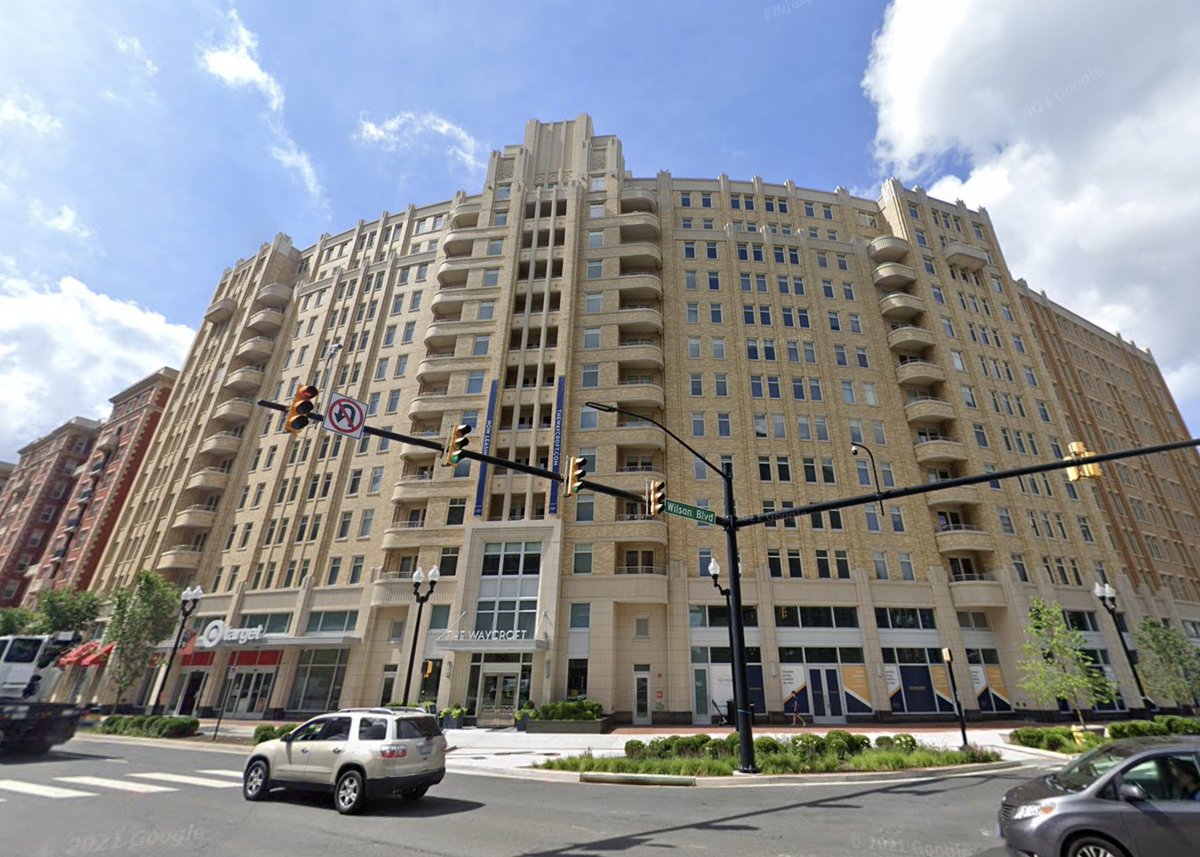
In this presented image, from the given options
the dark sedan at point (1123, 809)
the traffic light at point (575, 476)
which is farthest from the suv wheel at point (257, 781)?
the dark sedan at point (1123, 809)

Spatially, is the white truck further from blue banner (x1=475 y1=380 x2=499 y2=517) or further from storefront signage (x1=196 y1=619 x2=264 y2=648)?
blue banner (x1=475 y1=380 x2=499 y2=517)

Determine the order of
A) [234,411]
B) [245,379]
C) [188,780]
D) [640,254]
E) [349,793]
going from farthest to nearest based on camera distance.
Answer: [245,379] < [234,411] < [640,254] < [188,780] < [349,793]

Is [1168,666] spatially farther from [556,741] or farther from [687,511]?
[687,511]

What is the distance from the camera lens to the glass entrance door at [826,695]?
31.8m

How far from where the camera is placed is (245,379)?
166ft

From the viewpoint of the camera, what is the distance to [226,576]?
A: 4197 cm

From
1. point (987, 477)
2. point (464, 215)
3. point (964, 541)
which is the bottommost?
Answer: point (987, 477)

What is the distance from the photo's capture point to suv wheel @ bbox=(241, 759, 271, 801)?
460 inches

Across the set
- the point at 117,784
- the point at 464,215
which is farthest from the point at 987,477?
the point at 464,215

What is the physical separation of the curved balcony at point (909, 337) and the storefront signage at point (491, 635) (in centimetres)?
3543

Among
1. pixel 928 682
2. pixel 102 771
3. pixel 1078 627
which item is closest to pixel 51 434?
pixel 102 771

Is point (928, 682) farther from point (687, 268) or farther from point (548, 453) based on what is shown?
point (687, 268)

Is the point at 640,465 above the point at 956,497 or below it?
above

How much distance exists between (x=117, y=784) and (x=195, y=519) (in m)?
37.4
